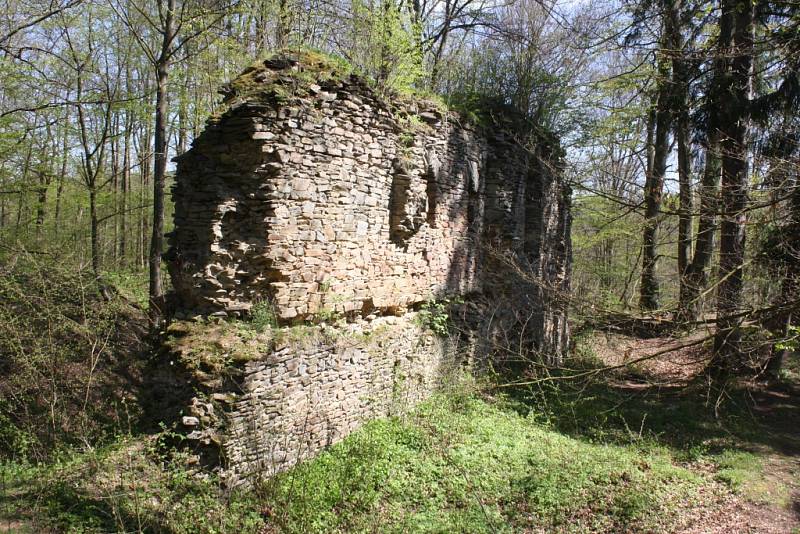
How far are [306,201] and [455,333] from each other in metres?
5.04

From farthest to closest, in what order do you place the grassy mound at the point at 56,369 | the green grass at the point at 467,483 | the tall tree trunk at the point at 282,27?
the tall tree trunk at the point at 282,27
the grassy mound at the point at 56,369
the green grass at the point at 467,483

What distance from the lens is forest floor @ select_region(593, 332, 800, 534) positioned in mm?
6219

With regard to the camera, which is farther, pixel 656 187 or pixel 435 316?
pixel 435 316

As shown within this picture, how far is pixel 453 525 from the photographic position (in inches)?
222

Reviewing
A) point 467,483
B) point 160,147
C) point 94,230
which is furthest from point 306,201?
point 94,230

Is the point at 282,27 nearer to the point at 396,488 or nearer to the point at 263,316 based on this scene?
the point at 263,316

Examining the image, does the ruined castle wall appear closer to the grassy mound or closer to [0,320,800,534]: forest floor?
[0,320,800,534]: forest floor

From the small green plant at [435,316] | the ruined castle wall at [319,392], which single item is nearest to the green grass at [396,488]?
the ruined castle wall at [319,392]

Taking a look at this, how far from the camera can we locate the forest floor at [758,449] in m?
6.22

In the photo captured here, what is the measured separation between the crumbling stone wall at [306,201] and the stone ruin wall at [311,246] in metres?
0.02

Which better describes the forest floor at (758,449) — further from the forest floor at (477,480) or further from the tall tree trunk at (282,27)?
the tall tree trunk at (282,27)

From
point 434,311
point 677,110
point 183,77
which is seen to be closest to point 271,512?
point 434,311

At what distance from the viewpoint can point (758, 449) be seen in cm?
838

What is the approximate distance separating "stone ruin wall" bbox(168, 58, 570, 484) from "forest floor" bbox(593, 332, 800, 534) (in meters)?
3.36
